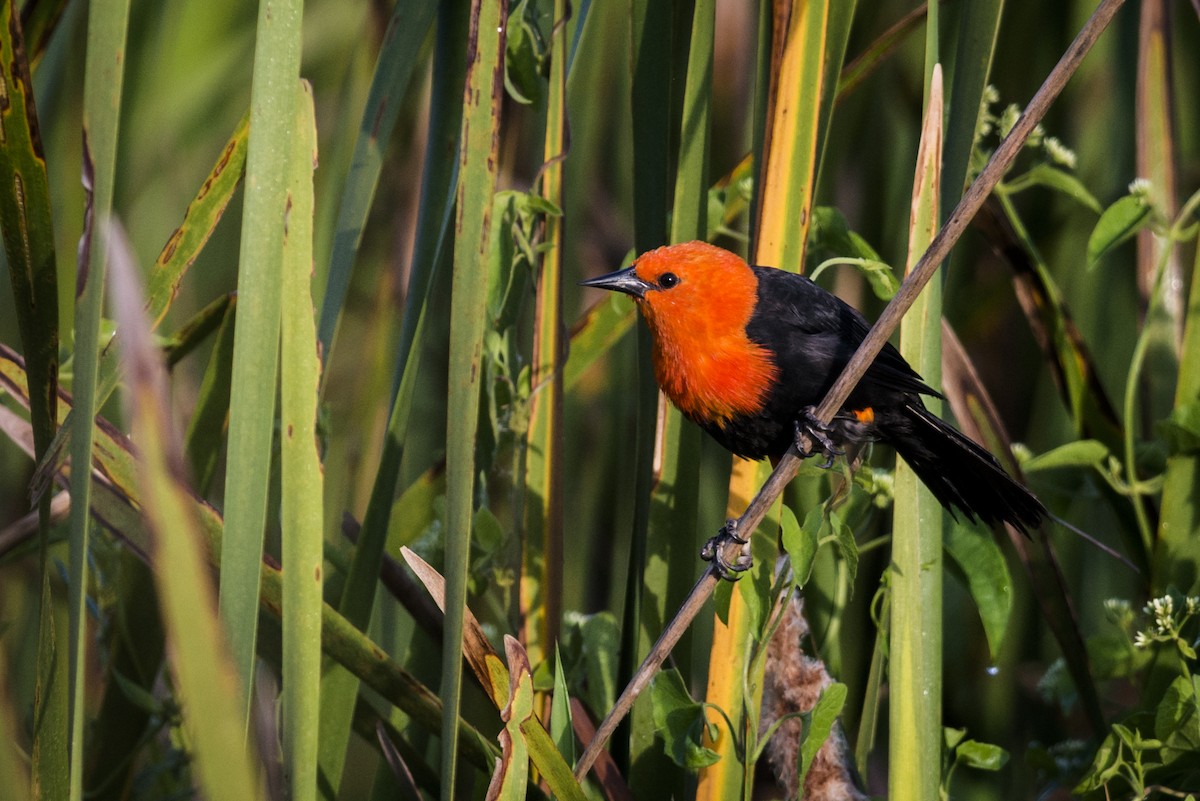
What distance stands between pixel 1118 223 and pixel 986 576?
647mm

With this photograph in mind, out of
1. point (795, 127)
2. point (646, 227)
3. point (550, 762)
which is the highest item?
point (795, 127)

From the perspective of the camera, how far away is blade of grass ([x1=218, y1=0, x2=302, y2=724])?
113cm

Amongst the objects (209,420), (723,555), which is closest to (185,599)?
(723,555)

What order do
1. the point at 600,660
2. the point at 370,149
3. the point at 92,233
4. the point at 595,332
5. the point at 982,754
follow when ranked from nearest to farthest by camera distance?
1. the point at 92,233
2. the point at 370,149
3. the point at 982,754
4. the point at 600,660
5. the point at 595,332

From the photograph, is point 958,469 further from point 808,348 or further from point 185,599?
point 185,599

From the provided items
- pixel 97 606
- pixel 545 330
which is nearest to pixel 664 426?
pixel 545 330

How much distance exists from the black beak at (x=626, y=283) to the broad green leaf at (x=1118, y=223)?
76 centimetres

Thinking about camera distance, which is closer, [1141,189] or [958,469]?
[1141,189]

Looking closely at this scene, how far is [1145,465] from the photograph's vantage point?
2.08m

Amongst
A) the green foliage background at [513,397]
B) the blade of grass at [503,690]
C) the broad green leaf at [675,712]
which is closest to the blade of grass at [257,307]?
the green foliage background at [513,397]

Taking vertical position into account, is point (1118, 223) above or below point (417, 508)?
above

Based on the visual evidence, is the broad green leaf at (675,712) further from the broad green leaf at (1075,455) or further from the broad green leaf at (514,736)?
the broad green leaf at (1075,455)

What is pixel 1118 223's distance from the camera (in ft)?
6.15

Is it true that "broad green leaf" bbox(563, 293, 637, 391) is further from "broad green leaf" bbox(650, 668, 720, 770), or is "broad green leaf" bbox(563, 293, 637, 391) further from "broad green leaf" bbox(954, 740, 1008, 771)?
"broad green leaf" bbox(954, 740, 1008, 771)
